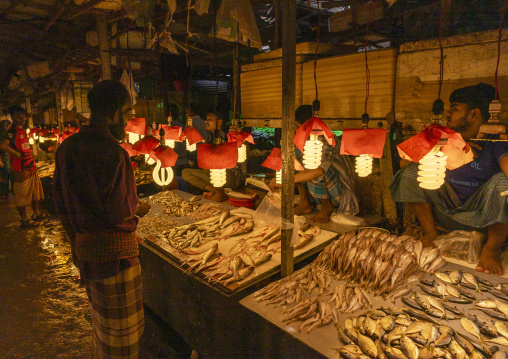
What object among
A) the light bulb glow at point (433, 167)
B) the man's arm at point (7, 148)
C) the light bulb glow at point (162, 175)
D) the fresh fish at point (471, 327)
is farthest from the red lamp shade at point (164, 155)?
Result: the man's arm at point (7, 148)

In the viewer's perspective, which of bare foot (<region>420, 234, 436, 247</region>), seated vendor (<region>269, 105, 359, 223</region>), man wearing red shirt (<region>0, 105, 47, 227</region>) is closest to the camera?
bare foot (<region>420, 234, 436, 247</region>)

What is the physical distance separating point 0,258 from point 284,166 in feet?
21.7

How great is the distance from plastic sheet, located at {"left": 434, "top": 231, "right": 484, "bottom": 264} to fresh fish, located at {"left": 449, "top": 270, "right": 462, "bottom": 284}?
1.77ft

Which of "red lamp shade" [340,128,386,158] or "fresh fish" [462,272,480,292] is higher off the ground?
"red lamp shade" [340,128,386,158]

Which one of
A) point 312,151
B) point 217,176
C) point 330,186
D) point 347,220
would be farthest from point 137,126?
point 347,220

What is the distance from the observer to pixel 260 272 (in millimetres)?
3215

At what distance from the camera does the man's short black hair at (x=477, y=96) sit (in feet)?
10.4

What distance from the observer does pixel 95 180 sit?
7.79ft

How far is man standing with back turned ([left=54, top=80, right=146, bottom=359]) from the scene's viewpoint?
2387 mm

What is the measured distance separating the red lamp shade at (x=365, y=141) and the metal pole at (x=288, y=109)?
0.57m

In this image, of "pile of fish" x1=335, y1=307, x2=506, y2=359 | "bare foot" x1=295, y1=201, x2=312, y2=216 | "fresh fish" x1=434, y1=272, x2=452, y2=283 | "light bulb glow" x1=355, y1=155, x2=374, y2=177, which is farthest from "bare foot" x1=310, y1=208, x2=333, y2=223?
"pile of fish" x1=335, y1=307, x2=506, y2=359

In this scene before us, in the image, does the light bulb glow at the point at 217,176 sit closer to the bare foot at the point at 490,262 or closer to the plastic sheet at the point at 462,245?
the plastic sheet at the point at 462,245

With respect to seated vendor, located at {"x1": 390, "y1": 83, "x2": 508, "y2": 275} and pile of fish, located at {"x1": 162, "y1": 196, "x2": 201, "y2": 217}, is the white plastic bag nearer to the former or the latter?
seated vendor, located at {"x1": 390, "y1": 83, "x2": 508, "y2": 275}

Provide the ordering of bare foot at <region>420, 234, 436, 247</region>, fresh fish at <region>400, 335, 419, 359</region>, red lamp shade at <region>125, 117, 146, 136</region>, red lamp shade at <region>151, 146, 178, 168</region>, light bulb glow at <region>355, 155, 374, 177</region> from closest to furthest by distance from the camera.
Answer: fresh fish at <region>400, 335, 419, 359</region>, red lamp shade at <region>151, 146, 178, 168</region>, light bulb glow at <region>355, 155, 374, 177</region>, bare foot at <region>420, 234, 436, 247</region>, red lamp shade at <region>125, 117, 146, 136</region>
